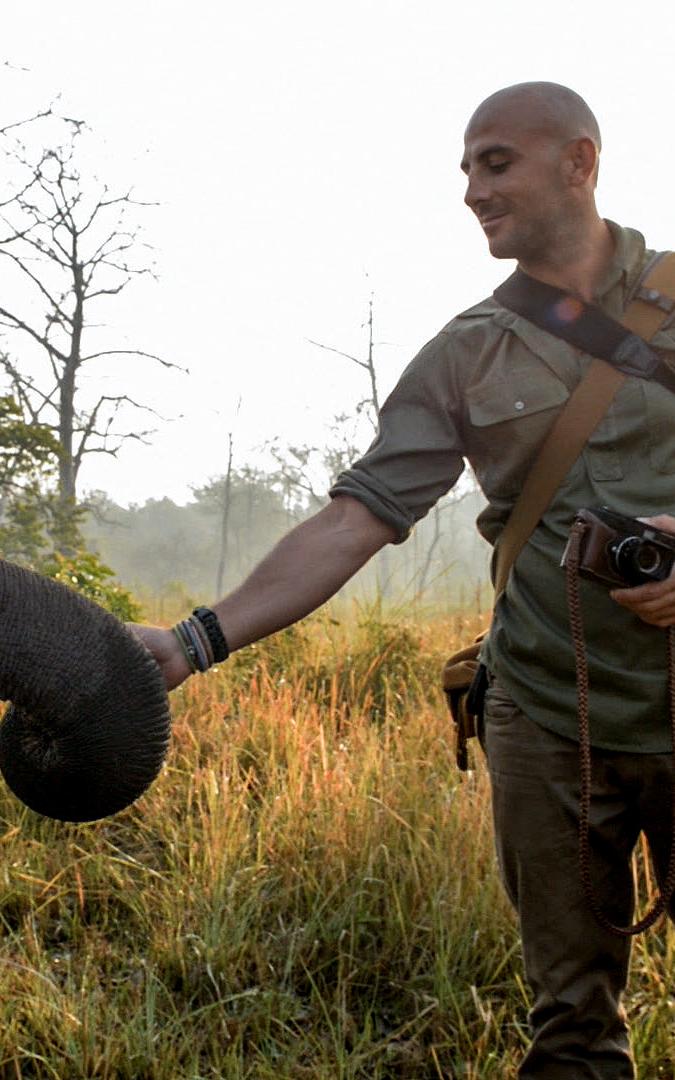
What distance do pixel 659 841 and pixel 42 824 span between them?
2.71m

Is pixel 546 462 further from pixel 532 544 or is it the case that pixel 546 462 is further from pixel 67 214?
pixel 67 214

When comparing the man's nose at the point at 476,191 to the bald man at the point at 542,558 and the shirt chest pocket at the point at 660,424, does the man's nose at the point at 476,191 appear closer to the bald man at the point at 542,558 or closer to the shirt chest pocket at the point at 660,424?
the bald man at the point at 542,558

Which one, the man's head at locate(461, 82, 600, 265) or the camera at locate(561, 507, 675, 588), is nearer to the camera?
the camera at locate(561, 507, 675, 588)

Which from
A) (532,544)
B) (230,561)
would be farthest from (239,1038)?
(230,561)

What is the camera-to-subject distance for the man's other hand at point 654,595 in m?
1.89

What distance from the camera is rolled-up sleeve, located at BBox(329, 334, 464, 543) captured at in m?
2.17

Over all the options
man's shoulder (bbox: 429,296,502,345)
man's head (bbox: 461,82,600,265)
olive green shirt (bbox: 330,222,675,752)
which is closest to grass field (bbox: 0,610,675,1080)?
olive green shirt (bbox: 330,222,675,752)

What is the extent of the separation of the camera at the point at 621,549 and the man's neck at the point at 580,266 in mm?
535

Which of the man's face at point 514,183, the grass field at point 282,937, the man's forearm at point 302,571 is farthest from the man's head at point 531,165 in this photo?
the grass field at point 282,937

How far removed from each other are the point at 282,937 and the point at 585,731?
5.78 ft

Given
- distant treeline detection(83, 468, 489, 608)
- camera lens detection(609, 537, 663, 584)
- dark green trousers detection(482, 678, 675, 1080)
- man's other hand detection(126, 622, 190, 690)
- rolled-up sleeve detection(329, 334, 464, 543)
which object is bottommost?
dark green trousers detection(482, 678, 675, 1080)

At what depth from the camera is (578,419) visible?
2.04m

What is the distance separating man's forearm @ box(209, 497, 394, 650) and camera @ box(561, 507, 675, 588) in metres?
0.44

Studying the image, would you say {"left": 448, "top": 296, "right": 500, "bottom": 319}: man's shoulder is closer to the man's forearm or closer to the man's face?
the man's face
